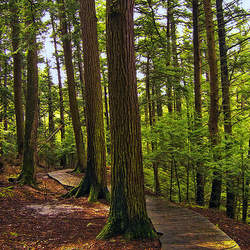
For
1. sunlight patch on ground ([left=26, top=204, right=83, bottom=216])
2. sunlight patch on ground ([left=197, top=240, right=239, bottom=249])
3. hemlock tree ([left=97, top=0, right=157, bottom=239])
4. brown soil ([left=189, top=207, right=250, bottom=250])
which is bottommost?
brown soil ([left=189, top=207, right=250, bottom=250])

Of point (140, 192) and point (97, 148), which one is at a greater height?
point (97, 148)

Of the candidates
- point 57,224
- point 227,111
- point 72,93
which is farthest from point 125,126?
point 72,93

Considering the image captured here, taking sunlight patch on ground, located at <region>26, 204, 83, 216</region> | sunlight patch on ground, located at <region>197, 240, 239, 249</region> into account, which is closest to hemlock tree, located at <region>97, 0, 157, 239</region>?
sunlight patch on ground, located at <region>197, 240, 239, 249</region>

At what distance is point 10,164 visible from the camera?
12109 millimetres

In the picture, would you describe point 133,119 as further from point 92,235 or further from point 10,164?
point 10,164

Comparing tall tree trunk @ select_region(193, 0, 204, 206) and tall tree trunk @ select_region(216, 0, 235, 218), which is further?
tall tree trunk @ select_region(193, 0, 204, 206)

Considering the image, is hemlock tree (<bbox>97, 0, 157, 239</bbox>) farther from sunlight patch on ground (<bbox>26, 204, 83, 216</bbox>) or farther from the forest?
sunlight patch on ground (<bbox>26, 204, 83, 216</bbox>)

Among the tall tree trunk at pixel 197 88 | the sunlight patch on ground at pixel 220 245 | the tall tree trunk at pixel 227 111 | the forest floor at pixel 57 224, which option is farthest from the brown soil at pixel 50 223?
the tall tree trunk at pixel 227 111

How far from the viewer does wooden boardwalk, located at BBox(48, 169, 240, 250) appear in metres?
3.52

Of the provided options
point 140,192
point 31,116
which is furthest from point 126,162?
point 31,116

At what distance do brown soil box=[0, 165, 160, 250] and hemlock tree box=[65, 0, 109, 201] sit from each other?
68cm

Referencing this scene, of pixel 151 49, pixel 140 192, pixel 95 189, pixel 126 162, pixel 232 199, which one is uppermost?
pixel 151 49

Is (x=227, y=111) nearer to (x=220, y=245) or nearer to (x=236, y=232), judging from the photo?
(x=236, y=232)

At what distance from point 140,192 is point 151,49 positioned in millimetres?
7349
